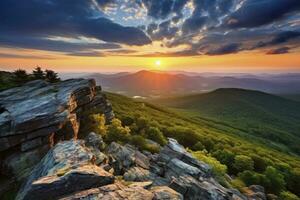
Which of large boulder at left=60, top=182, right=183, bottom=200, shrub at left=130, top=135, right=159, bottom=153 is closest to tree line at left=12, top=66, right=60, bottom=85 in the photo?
shrub at left=130, top=135, right=159, bottom=153

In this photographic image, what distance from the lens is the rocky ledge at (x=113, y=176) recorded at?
26.0m

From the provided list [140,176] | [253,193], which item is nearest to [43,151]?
[140,176]

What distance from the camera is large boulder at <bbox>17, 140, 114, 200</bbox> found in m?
25.6

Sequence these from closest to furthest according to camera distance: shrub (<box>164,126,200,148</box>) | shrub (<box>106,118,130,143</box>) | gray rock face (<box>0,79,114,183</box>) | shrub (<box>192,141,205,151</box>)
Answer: gray rock face (<box>0,79,114,183</box>)
shrub (<box>106,118,130,143</box>)
shrub (<box>192,141,205,151</box>)
shrub (<box>164,126,200,148</box>)

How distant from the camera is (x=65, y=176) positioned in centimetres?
2667

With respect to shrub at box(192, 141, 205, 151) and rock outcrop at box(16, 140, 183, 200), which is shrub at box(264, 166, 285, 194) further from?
rock outcrop at box(16, 140, 183, 200)

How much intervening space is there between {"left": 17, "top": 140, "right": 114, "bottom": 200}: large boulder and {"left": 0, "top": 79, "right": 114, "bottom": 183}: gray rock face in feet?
32.1

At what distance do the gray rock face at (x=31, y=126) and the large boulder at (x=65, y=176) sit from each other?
32.1ft

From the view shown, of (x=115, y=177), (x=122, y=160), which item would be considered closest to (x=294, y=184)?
(x=122, y=160)

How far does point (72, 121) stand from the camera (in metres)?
50.7

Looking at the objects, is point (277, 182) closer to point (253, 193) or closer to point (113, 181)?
point (253, 193)

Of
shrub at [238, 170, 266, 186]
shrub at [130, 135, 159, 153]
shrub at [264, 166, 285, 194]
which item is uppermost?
shrub at [130, 135, 159, 153]

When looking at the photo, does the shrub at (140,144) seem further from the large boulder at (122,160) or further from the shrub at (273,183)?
the shrub at (273,183)

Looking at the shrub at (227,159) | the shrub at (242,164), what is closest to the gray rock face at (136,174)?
the shrub at (242,164)
